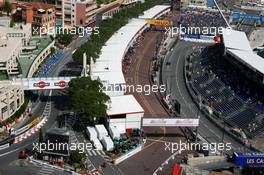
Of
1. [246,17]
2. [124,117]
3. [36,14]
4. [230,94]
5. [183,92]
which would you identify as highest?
[36,14]

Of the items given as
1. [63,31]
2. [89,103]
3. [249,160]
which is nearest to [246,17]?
[63,31]

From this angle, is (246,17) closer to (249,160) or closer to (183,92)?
(183,92)

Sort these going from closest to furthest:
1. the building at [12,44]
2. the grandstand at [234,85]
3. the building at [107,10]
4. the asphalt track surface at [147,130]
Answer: the asphalt track surface at [147,130], the grandstand at [234,85], the building at [12,44], the building at [107,10]

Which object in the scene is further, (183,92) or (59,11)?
(59,11)

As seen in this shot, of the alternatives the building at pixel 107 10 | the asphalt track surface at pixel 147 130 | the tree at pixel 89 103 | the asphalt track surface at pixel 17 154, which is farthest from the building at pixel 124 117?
the building at pixel 107 10

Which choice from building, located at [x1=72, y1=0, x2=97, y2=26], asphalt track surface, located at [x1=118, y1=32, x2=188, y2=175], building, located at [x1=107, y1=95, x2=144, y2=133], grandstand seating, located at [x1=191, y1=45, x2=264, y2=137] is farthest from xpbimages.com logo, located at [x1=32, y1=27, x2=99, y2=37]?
building, located at [x1=107, y1=95, x2=144, y2=133]

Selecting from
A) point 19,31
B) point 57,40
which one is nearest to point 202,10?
point 57,40

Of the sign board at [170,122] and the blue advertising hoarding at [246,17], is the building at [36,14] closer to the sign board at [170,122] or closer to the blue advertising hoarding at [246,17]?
the sign board at [170,122]
